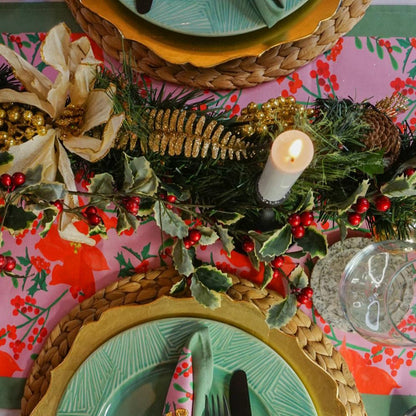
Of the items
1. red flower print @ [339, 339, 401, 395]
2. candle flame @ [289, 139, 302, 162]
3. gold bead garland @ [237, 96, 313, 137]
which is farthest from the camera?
red flower print @ [339, 339, 401, 395]

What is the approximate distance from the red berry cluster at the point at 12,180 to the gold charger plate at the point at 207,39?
0.23 metres

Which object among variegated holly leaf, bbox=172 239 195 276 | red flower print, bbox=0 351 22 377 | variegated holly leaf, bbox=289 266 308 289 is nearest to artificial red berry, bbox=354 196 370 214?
variegated holly leaf, bbox=289 266 308 289

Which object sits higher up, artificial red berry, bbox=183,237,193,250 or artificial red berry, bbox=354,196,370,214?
artificial red berry, bbox=354,196,370,214

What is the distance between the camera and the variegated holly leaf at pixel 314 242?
20.9 inches

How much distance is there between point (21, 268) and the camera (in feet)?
2.19

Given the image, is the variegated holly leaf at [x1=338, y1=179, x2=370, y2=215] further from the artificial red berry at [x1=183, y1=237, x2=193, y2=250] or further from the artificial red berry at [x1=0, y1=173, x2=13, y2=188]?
the artificial red berry at [x1=0, y1=173, x2=13, y2=188]

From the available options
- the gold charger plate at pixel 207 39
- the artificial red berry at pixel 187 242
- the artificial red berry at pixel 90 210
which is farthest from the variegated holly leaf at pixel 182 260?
the gold charger plate at pixel 207 39

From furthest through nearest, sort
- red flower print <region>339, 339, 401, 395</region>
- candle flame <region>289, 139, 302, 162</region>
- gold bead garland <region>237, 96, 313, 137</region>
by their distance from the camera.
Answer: red flower print <region>339, 339, 401, 395</region> < gold bead garland <region>237, 96, 313, 137</region> < candle flame <region>289, 139, 302, 162</region>

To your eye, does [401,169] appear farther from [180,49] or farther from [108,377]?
[108,377]

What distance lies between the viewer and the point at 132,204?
490mm

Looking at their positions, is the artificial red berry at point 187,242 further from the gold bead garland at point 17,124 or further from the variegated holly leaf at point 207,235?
the gold bead garland at point 17,124

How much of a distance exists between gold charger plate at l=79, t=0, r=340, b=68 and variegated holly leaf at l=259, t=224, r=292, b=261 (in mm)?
222

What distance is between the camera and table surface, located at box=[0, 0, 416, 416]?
2.16 ft

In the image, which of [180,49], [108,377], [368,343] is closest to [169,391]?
[108,377]
